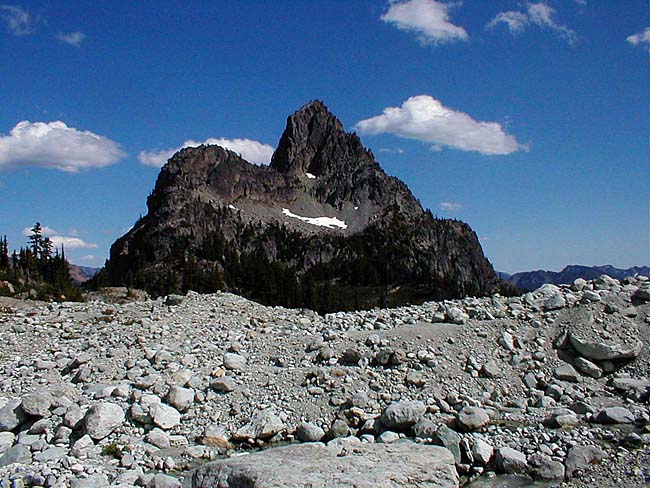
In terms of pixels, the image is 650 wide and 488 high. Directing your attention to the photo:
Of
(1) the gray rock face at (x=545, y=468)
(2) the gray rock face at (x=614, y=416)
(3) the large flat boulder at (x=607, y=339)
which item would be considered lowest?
(1) the gray rock face at (x=545, y=468)

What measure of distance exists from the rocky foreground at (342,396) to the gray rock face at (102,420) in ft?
0.12

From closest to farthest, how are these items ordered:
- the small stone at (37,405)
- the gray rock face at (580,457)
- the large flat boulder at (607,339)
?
1. the gray rock face at (580,457)
2. the small stone at (37,405)
3. the large flat boulder at (607,339)

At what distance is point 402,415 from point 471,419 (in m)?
1.71

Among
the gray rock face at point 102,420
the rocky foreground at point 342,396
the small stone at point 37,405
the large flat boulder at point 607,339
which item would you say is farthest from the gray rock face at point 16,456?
the large flat boulder at point 607,339

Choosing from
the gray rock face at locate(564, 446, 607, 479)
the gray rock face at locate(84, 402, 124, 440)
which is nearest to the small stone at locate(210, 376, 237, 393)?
the gray rock face at locate(84, 402, 124, 440)

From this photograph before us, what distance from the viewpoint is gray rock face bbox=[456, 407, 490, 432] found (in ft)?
42.7

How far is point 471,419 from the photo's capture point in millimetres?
13078

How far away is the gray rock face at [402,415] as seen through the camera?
42.8ft

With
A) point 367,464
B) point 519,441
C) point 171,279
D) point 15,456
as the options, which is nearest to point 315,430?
point 367,464

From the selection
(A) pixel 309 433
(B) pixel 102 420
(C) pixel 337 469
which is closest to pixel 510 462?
(C) pixel 337 469

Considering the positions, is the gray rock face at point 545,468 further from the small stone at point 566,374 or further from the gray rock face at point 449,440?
the small stone at point 566,374

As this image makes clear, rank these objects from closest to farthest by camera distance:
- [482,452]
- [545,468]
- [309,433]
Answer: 1. [545,468]
2. [482,452]
3. [309,433]

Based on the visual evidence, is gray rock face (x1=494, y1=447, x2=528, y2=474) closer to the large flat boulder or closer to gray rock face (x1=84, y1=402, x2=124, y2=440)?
the large flat boulder

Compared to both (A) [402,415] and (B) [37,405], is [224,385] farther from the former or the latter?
(A) [402,415]
